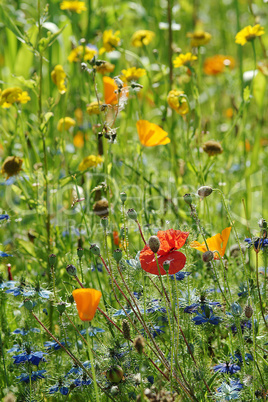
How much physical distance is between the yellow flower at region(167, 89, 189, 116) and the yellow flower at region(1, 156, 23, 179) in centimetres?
42

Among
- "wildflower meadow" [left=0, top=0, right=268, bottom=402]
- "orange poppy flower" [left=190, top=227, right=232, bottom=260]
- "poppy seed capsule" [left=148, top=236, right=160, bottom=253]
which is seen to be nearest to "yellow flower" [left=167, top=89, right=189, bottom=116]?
"wildflower meadow" [left=0, top=0, right=268, bottom=402]

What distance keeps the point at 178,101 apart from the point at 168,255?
2.14 feet

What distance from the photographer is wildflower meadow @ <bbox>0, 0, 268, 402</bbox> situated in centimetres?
82

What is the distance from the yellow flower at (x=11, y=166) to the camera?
1275mm

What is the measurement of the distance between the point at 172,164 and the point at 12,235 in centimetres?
54

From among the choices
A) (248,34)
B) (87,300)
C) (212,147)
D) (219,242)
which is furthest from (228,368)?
(248,34)

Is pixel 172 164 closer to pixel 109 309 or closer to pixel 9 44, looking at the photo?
pixel 109 309

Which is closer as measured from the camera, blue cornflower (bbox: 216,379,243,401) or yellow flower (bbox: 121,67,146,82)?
blue cornflower (bbox: 216,379,243,401)

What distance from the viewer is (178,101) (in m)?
1.35

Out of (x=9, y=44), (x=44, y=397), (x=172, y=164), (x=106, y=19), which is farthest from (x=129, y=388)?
(x=106, y=19)

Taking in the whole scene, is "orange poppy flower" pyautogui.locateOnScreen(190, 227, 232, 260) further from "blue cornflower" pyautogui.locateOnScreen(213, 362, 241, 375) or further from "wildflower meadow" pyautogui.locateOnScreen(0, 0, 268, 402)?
"blue cornflower" pyautogui.locateOnScreen(213, 362, 241, 375)

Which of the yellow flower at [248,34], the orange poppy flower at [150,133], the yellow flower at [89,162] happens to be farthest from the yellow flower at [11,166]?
the yellow flower at [248,34]

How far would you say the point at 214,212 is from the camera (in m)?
1.50

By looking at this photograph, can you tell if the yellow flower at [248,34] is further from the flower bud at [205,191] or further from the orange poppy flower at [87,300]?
the orange poppy flower at [87,300]
